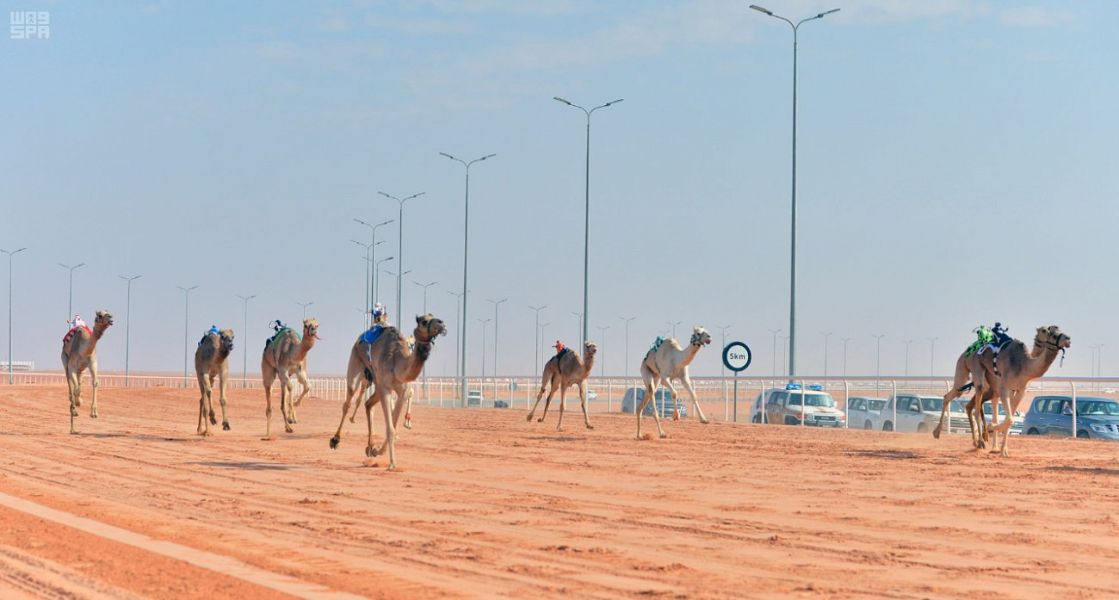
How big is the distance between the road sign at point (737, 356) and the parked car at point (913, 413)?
3.80 meters

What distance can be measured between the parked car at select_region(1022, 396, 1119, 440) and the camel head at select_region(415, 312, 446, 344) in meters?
17.9

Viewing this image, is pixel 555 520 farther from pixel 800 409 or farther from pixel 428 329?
pixel 800 409

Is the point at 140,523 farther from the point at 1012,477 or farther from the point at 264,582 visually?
the point at 1012,477

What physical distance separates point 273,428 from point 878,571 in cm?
2309

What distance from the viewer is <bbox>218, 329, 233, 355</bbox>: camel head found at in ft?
94.7

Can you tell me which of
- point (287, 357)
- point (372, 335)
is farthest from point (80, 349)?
point (372, 335)

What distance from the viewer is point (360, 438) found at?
94.0 feet

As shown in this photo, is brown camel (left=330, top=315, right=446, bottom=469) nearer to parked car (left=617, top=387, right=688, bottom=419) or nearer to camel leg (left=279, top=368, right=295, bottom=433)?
camel leg (left=279, top=368, right=295, bottom=433)

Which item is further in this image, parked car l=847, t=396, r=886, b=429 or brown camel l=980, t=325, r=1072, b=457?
parked car l=847, t=396, r=886, b=429

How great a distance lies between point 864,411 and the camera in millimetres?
41312

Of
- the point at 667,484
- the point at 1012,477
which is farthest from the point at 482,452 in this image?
the point at 1012,477

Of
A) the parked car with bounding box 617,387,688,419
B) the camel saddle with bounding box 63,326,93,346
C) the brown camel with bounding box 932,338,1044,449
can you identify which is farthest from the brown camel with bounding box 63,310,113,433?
the parked car with bounding box 617,387,688,419

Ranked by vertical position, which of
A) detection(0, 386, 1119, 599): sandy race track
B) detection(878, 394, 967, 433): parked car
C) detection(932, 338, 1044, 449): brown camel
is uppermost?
detection(932, 338, 1044, 449): brown camel

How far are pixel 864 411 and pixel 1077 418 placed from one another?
28.4 ft
